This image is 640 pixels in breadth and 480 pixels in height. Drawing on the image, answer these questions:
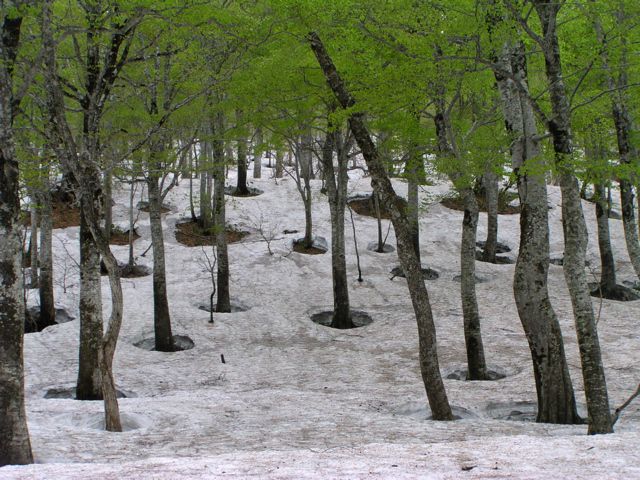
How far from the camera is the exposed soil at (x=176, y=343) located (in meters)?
15.0

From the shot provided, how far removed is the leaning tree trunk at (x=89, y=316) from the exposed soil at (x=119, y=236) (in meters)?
14.4

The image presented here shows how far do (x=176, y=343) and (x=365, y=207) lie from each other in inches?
586

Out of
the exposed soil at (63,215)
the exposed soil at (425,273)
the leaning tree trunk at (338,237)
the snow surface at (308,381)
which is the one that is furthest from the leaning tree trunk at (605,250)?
the exposed soil at (63,215)

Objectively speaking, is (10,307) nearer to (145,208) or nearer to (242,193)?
(145,208)

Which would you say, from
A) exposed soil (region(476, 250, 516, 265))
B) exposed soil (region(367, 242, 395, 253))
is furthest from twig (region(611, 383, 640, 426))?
exposed soil (region(367, 242, 395, 253))

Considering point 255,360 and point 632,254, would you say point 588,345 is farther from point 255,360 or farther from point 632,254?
point 255,360

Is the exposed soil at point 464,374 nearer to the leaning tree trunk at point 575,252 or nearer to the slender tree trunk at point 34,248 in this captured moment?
the leaning tree trunk at point 575,252

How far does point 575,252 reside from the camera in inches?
285

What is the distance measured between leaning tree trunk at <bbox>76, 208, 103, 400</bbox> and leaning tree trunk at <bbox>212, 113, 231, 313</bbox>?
23.2ft

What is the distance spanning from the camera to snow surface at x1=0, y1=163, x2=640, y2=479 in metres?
5.18

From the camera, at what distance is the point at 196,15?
10.3 metres

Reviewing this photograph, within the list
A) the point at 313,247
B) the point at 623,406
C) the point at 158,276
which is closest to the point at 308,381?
the point at 158,276

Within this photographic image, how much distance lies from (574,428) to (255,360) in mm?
8366

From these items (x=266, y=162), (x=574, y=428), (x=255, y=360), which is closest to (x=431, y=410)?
(x=574, y=428)
